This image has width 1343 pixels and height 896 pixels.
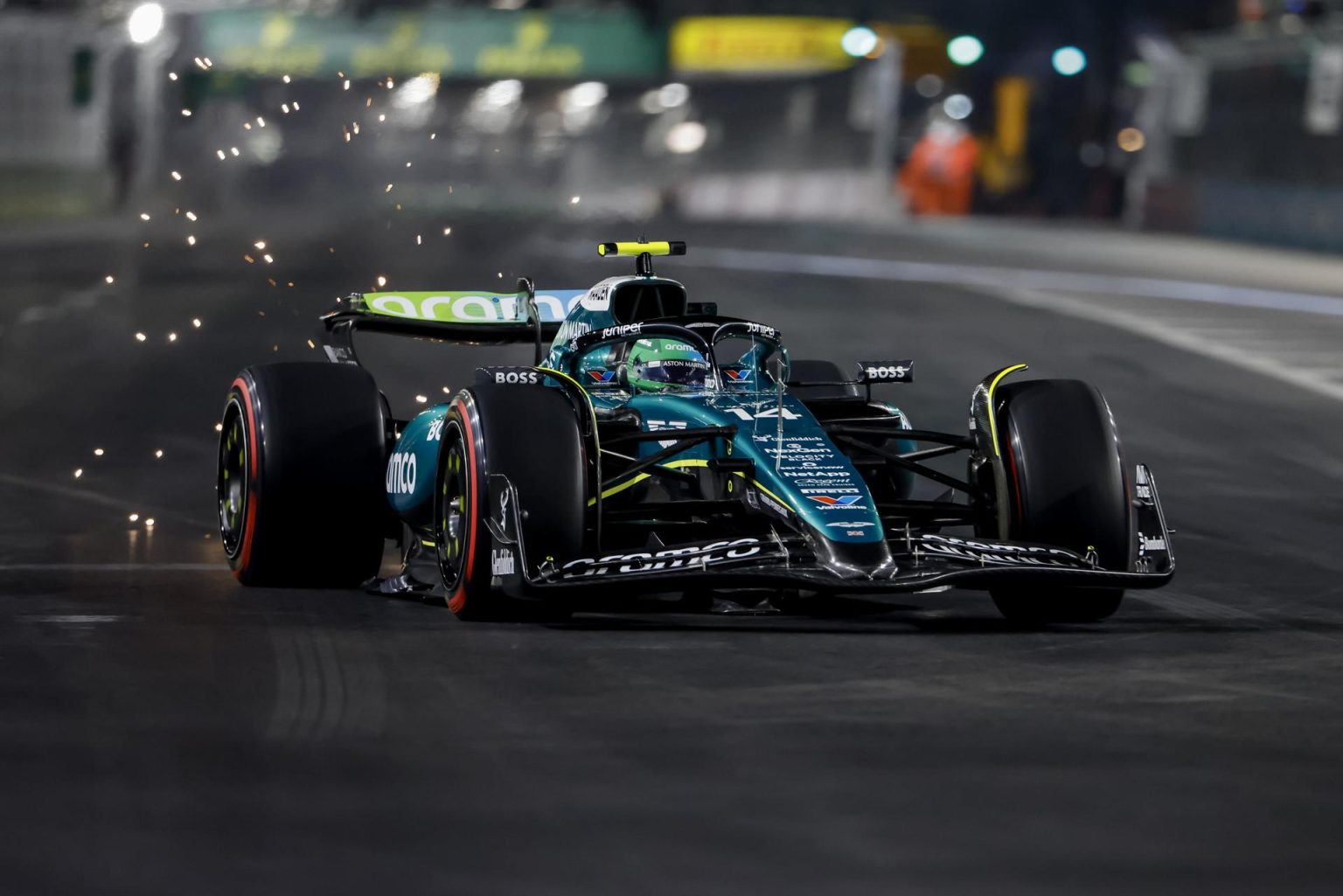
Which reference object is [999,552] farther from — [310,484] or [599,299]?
[310,484]

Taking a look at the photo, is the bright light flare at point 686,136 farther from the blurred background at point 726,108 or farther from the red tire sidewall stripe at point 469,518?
the red tire sidewall stripe at point 469,518

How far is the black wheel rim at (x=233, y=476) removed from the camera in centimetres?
1041

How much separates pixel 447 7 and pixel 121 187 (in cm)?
2210

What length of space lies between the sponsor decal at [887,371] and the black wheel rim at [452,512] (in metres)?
1.88

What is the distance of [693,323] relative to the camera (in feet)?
33.8

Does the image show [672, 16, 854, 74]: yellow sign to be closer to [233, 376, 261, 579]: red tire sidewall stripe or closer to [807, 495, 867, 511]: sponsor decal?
[233, 376, 261, 579]: red tire sidewall stripe

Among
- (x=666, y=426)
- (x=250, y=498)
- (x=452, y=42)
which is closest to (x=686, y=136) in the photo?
(x=452, y=42)

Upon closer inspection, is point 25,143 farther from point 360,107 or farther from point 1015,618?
point 1015,618

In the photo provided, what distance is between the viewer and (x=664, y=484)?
9953mm

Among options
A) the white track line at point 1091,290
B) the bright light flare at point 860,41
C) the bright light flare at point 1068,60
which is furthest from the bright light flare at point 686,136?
the white track line at point 1091,290

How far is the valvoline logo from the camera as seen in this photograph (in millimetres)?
8867

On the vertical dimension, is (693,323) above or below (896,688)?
above

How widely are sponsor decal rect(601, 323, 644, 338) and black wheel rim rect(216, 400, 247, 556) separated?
5.16 ft

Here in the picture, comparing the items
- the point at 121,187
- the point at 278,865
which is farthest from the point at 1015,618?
the point at 121,187
